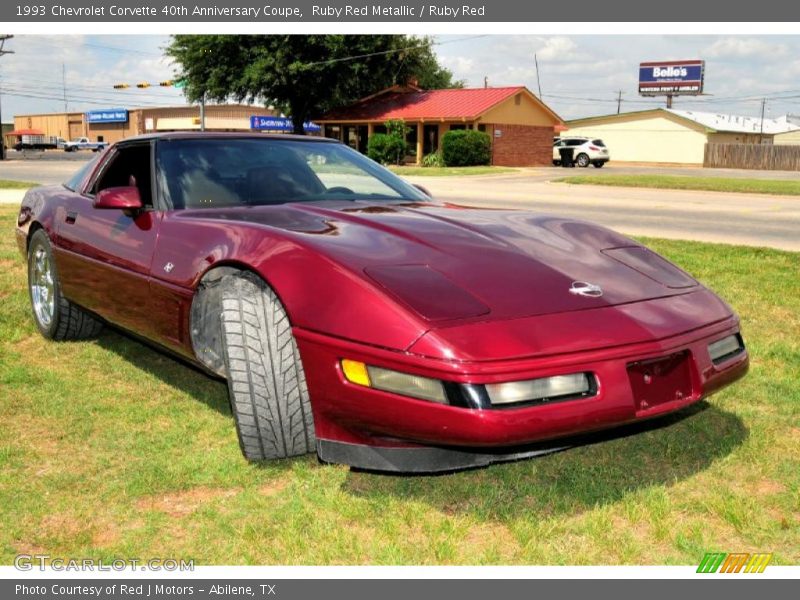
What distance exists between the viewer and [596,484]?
323 cm

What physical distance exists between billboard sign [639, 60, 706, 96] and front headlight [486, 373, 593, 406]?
268 ft

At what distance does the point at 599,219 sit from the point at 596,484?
10484 millimetres

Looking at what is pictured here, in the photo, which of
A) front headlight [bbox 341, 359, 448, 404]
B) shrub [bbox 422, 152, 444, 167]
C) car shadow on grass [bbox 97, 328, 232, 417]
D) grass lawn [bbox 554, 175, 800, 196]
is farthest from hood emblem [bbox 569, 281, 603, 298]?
shrub [bbox 422, 152, 444, 167]

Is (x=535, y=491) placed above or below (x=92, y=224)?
below

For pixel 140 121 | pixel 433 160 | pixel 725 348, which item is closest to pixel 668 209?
pixel 725 348

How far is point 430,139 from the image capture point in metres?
43.8

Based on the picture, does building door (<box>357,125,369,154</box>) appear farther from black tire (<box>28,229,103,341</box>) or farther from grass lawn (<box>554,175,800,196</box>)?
black tire (<box>28,229,103,341</box>)

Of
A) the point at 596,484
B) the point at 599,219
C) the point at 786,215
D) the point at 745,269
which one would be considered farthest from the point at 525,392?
the point at 786,215

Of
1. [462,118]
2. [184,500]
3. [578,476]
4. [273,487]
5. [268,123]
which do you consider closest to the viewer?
[184,500]

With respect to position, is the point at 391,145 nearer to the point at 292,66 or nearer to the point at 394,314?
the point at 292,66

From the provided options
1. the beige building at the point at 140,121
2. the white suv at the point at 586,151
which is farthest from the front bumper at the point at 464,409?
the beige building at the point at 140,121

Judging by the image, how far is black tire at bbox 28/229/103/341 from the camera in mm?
5047

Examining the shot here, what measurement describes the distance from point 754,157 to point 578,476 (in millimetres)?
50250
